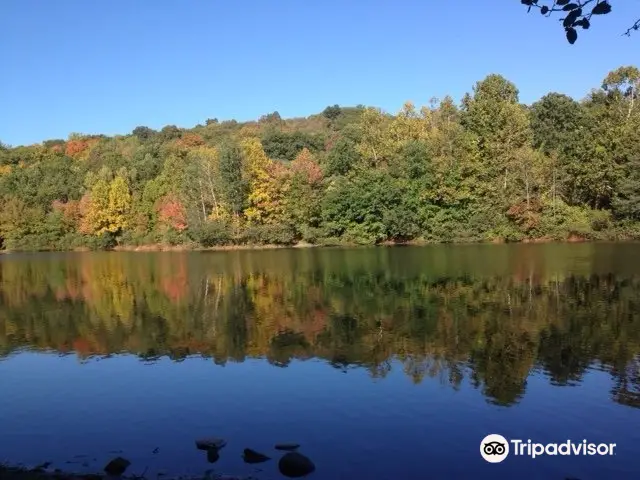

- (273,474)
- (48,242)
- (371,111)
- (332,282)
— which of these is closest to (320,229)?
(371,111)

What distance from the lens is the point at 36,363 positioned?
57.1 feet

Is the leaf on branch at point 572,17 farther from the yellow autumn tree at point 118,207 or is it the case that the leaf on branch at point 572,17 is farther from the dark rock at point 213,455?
the yellow autumn tree at point 118,207

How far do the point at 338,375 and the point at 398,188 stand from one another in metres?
48.9

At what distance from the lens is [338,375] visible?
1438cm

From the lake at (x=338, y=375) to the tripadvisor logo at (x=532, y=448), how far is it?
15 centimetres

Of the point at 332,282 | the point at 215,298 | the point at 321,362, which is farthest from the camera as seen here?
the point at 332,282

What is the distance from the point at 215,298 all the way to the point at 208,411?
1646cm

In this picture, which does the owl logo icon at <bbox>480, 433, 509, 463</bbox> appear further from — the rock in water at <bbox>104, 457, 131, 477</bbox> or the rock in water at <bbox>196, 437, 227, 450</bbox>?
the rock in water at <bbox>104, 457, 131, 477</bbox>

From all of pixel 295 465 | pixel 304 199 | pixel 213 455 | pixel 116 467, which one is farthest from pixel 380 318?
pixel 304 199

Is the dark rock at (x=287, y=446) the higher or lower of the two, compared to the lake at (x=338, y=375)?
higher

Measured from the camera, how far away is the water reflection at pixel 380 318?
1510 cm

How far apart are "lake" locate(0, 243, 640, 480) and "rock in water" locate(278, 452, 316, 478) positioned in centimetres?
17

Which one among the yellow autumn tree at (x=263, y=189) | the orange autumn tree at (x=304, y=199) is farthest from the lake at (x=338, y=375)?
the yellow autumn tree at (x=263, y=189)

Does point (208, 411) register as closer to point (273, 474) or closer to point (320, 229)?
point (273, 474)
